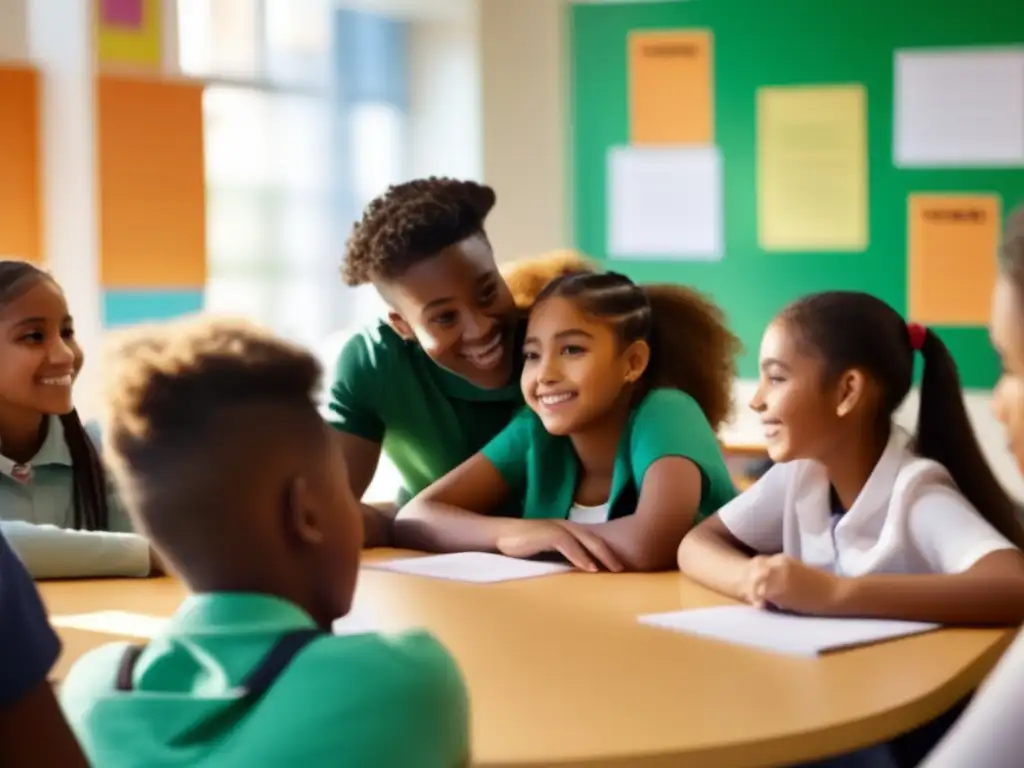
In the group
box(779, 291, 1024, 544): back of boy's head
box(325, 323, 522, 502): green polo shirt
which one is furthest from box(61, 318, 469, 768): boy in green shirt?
box(325, 323, 522, 502): green polo shirt

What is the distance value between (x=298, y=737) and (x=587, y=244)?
357 centimetres

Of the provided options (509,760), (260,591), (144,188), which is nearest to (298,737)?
(260,591)

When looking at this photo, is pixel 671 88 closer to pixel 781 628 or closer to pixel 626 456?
pixel 626 456

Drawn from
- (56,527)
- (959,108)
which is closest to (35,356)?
(56,527)

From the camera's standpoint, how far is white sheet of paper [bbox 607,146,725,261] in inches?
171

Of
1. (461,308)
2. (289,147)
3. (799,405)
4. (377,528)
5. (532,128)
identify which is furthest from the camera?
(289,147)

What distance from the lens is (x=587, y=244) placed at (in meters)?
4.53

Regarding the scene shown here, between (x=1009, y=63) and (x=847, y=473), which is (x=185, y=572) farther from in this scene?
(x=1009, y=63)

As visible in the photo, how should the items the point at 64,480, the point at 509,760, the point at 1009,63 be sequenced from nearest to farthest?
the point at 509,760 → the point at 64,480 → the point at 1009,63

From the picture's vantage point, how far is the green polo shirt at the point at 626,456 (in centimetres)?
222

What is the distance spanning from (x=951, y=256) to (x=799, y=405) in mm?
2338

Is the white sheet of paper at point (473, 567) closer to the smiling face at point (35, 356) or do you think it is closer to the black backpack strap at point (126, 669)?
the smiling face at point (35, 356)

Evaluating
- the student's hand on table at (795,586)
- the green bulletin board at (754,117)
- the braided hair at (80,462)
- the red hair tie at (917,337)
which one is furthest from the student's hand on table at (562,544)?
the green bulletin board at (754,117)

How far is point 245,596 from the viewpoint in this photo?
1.10 metres
